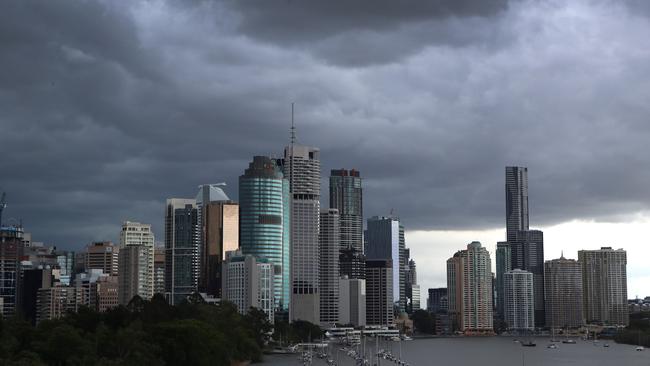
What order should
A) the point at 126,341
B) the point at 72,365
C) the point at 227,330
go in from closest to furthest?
the point at 72,365, the point at 126,341, the point at 227,330

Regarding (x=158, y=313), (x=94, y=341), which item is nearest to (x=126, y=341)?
(x=94, y=341)

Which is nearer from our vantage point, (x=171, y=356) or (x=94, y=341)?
(x=94, y=341)

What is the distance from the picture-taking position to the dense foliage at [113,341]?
4053 inches

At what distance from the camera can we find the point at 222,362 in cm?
14900

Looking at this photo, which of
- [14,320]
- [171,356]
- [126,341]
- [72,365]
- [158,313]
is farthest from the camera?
[158,313]

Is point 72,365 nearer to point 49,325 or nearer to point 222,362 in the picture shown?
point 49,325

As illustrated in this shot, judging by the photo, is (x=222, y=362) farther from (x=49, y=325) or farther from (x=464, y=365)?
(x=464, y=365)

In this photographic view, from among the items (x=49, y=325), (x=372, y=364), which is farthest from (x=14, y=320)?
(x=372, y=364)

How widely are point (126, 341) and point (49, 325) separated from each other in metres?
11.2

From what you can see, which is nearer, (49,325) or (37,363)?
(37,363)

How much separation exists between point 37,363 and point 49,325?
2972 cm

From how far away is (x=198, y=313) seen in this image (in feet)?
644

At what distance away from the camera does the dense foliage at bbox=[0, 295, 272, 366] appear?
10294 centimetres

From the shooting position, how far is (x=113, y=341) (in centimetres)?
11538
